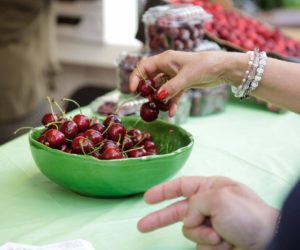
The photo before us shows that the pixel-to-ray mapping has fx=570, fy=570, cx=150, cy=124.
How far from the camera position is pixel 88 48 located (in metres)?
3.47

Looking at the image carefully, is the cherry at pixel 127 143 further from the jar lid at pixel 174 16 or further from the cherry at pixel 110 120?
the jar lid at pixel 174 16

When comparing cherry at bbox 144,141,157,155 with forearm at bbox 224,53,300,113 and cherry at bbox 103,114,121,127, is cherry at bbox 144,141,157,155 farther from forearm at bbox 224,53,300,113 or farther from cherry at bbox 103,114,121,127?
forearm at bbox 224,53,300,113

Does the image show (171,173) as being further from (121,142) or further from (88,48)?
(88,48)

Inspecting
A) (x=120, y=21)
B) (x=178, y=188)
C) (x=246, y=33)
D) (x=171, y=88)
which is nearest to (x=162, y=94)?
(x=171, y=88)

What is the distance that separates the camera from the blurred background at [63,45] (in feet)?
9.13

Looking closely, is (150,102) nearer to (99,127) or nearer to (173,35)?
(99,127)

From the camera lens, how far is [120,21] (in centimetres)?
349

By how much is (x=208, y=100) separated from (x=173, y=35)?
0.21 m

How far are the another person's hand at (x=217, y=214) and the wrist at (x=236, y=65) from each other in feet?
1.47

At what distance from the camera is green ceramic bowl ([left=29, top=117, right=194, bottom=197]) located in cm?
100

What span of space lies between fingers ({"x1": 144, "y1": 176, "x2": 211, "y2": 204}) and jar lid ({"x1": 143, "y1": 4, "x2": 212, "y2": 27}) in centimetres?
84

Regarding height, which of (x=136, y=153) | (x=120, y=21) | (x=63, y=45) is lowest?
(x=63, y=45)

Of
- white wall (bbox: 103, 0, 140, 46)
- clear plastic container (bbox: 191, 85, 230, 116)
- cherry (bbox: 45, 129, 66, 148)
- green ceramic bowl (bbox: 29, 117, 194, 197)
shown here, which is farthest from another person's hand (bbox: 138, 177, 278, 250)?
white wall (bbox: 103, 0, 140, 46)

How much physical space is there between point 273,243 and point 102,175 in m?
0.47
